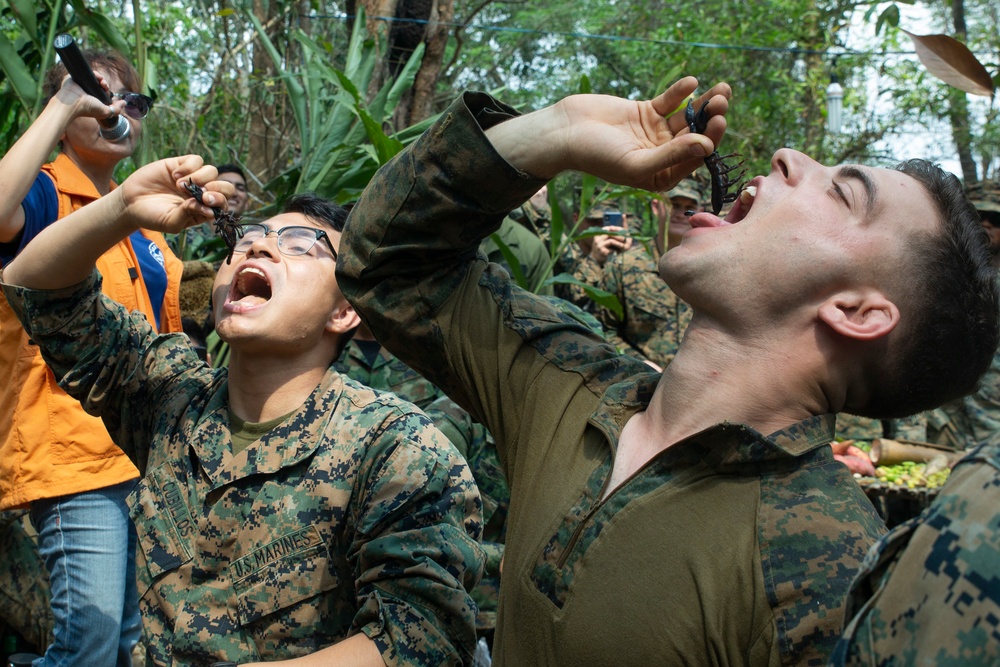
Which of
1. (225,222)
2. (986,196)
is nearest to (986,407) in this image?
(986,196)

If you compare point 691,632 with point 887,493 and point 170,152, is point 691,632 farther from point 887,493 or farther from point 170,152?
point 170,152

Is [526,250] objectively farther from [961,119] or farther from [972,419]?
[961,119]

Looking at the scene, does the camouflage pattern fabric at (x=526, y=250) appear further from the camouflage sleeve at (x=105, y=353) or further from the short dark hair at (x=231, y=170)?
the camouflage sleeve at (x=105, y=353)

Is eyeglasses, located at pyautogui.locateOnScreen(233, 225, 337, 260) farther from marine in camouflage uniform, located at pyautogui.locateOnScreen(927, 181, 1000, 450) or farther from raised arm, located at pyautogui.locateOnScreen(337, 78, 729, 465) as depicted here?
marine in camouflage uniform, located at pyautogui.locateOnScreen(927, 181, 1000, 450)

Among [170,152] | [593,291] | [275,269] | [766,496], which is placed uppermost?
[275,269]

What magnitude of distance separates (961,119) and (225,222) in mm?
13373

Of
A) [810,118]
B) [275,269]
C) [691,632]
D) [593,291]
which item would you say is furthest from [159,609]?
[810,118]

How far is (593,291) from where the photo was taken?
433cm

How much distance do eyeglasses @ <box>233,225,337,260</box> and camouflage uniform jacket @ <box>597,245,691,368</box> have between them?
12.1 ft

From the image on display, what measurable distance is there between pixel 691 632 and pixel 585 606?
160 millimetres

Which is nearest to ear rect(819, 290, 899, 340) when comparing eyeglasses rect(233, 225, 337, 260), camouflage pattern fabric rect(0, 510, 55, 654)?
eyeglasses rect(233, 225, 337, 260)

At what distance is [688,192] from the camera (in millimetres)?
6410

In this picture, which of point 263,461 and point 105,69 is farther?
point 105,69

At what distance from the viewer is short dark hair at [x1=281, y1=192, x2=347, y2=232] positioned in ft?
8.20
